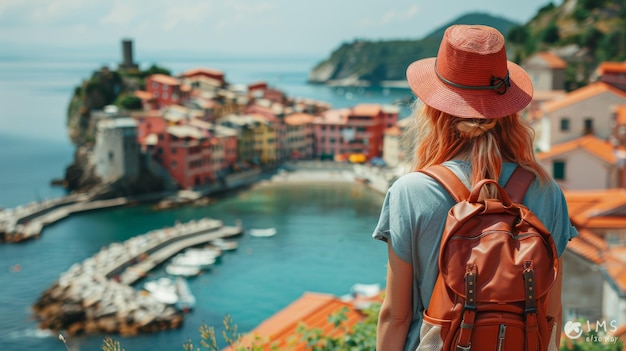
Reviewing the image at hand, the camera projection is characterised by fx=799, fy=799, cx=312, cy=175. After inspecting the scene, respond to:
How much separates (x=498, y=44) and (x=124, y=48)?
43.8 m

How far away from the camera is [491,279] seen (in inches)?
42.4

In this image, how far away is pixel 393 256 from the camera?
1193 mm

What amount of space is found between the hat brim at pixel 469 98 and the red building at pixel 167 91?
3678 centimetres

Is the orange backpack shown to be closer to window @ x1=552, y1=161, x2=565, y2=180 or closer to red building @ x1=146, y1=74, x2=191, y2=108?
window @ x1=552, y1=161, x2=565, y2=180

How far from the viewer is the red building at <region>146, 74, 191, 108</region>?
123 feet

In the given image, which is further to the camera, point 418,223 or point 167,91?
point 167,91

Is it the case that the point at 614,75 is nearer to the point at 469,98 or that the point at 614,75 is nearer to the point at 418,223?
the point at 469,98

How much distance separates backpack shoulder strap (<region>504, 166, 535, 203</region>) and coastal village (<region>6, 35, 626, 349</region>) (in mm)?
4344

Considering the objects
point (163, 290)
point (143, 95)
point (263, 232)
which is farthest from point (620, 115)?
point (143, 95)

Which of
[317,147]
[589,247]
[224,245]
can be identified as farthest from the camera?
[317,147]

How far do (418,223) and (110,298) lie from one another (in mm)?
15468

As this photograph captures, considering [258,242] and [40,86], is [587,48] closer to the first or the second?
[258,242]

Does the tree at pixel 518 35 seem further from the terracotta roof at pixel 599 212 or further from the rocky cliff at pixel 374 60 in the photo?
the rocky cliff at pixel 374 60

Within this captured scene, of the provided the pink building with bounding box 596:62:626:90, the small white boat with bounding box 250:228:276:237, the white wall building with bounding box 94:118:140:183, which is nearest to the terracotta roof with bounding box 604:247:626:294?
the pink building with bounding box 596:62:626:90
